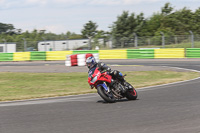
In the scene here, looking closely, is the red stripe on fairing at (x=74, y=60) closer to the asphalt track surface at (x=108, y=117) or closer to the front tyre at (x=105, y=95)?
the asphalt track surface at (x=108, y=117)

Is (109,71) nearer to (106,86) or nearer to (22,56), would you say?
(106,86)

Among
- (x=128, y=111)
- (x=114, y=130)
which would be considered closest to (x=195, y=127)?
(x=114, y=130)

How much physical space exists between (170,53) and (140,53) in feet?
9.00

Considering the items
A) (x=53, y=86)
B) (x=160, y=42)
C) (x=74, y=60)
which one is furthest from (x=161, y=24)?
(x=53, y=86)

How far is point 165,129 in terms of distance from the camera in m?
5.29

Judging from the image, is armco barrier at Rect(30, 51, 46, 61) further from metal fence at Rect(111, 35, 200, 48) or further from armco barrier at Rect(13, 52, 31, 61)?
metal fence at Rect(111, 35, 200, 48)

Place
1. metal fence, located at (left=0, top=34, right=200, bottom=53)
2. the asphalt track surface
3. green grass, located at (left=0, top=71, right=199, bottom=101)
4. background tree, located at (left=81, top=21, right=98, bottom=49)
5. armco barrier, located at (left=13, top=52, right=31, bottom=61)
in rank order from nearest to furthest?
the asphalt track surface, green grass, located at (left=0, top=71, right=199, bottom=101), metal fence, located at (left=0, top=34, right=200, bottom=53), armco barrier, located at (left=13, top=52, right=31, bottom=61), background tree, located at (left=81, top=21, right=98, bottom=49)

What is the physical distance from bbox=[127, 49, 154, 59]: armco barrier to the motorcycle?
21.2 meters

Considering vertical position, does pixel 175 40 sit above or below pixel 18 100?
above

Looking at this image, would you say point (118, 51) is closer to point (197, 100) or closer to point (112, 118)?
point (197, 100)

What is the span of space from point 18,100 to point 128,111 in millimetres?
4372

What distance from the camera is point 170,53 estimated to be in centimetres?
2877

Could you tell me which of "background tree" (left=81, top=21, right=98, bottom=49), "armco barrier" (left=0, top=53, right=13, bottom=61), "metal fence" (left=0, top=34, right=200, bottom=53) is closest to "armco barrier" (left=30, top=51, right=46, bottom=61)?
"metal fence" (left=0, top=34, right=200, bottom=53)

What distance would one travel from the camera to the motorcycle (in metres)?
8.20
